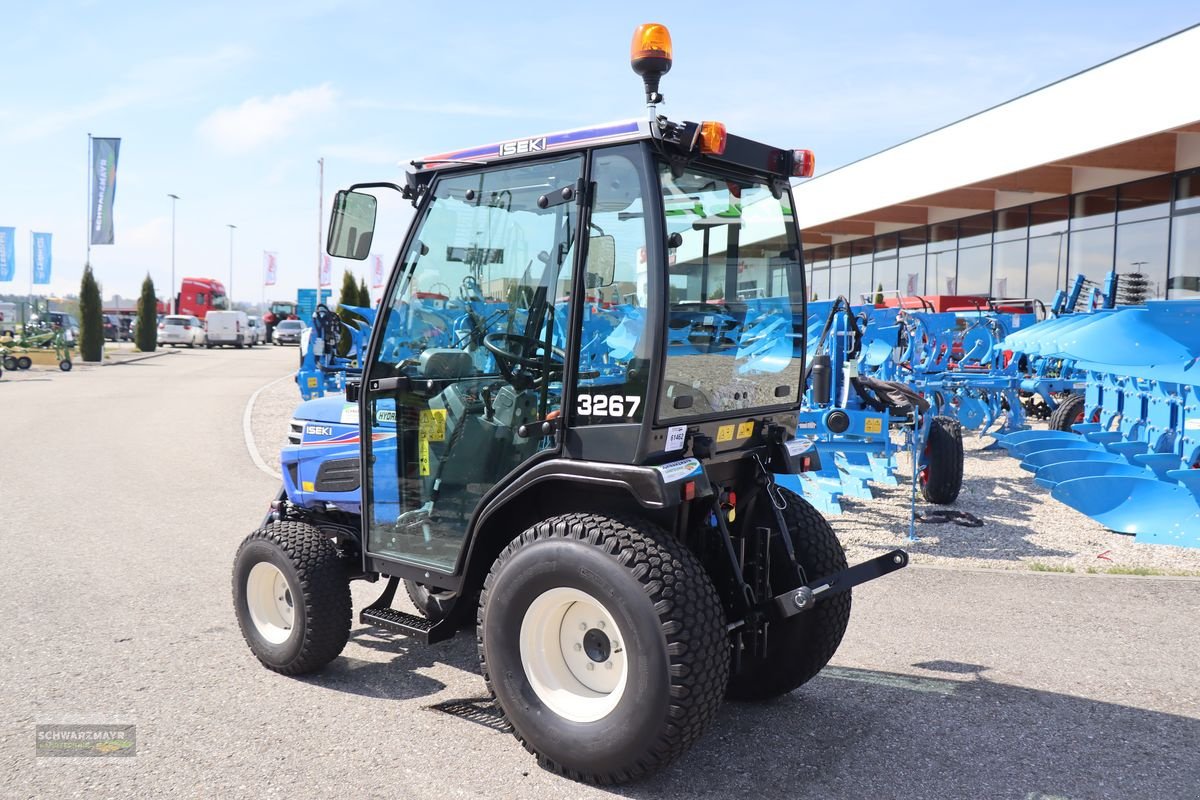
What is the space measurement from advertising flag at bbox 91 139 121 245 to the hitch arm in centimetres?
3650

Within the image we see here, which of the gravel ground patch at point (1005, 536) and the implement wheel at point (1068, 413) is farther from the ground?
the implement wheel at point (1068, 413)

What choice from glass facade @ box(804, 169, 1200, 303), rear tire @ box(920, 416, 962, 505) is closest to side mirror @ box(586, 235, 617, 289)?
rear tire @ box(920, 416, 962, 505)

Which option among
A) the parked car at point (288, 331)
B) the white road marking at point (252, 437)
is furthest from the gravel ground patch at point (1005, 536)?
the parked car at point (288, 331)

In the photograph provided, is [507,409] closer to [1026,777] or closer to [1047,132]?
[1026,777]

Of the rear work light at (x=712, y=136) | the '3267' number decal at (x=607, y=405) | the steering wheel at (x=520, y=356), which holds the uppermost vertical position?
the rear work light at (x=712, y=136)

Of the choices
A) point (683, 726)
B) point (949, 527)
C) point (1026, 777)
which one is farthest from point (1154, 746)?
point (949, 527)

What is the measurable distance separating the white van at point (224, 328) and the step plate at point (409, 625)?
44326 millimetres

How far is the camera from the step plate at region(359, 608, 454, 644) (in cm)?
374

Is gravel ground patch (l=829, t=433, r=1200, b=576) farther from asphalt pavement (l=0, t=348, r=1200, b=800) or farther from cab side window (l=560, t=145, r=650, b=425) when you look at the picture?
cab side window (l=560, t=145, r=650, b=425)

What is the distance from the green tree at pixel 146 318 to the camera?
3928 cm

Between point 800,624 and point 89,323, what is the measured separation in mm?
34268

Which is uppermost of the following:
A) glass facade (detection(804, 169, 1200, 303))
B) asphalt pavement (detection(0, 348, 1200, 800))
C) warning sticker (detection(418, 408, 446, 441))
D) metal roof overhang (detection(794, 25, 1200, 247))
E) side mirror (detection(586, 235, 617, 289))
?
metal roof overhang (detection(794, 25, 1200, 247))

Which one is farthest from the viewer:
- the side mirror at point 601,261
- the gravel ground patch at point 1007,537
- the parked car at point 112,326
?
the parked car at point 112,326

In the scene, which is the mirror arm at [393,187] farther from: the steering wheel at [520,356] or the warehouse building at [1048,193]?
the warehouse building at [1048,193]
